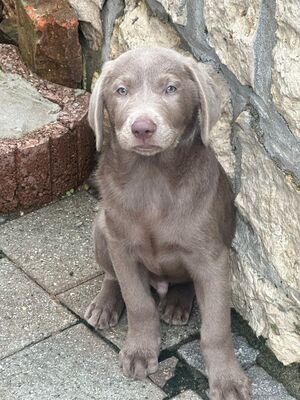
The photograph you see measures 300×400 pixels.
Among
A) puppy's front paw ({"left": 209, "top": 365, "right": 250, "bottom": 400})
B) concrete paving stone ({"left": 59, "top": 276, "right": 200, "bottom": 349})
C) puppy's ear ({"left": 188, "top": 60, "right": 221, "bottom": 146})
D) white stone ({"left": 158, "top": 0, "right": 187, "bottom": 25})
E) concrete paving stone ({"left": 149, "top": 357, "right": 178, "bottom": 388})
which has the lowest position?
concrete paving stone ({"left": 59, "top": 276, "right": 200, "bottom": 349})

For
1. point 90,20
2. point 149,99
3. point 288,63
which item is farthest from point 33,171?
point 288,63

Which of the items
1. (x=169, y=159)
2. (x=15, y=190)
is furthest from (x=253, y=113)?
(x=15, y=190)

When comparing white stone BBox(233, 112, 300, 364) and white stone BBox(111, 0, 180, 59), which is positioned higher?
white stone BBox(111, 0, 180, 59)

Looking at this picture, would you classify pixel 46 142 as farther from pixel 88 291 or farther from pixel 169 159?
pixel 169 159

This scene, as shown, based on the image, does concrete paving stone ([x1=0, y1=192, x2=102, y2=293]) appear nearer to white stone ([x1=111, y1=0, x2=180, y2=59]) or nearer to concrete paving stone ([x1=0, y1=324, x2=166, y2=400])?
concrete paving stone ([x1=0, y1=324, x2=166, y2=400])

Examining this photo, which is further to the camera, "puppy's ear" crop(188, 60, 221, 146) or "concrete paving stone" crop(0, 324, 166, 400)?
"concrete paving stone" crop(0, 324, 166, 400)

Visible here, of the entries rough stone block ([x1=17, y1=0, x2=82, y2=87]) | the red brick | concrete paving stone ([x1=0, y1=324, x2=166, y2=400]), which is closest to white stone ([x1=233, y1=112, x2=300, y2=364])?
concrete paving stone ([x1=0, y1=324, x2=166, y2=400])
